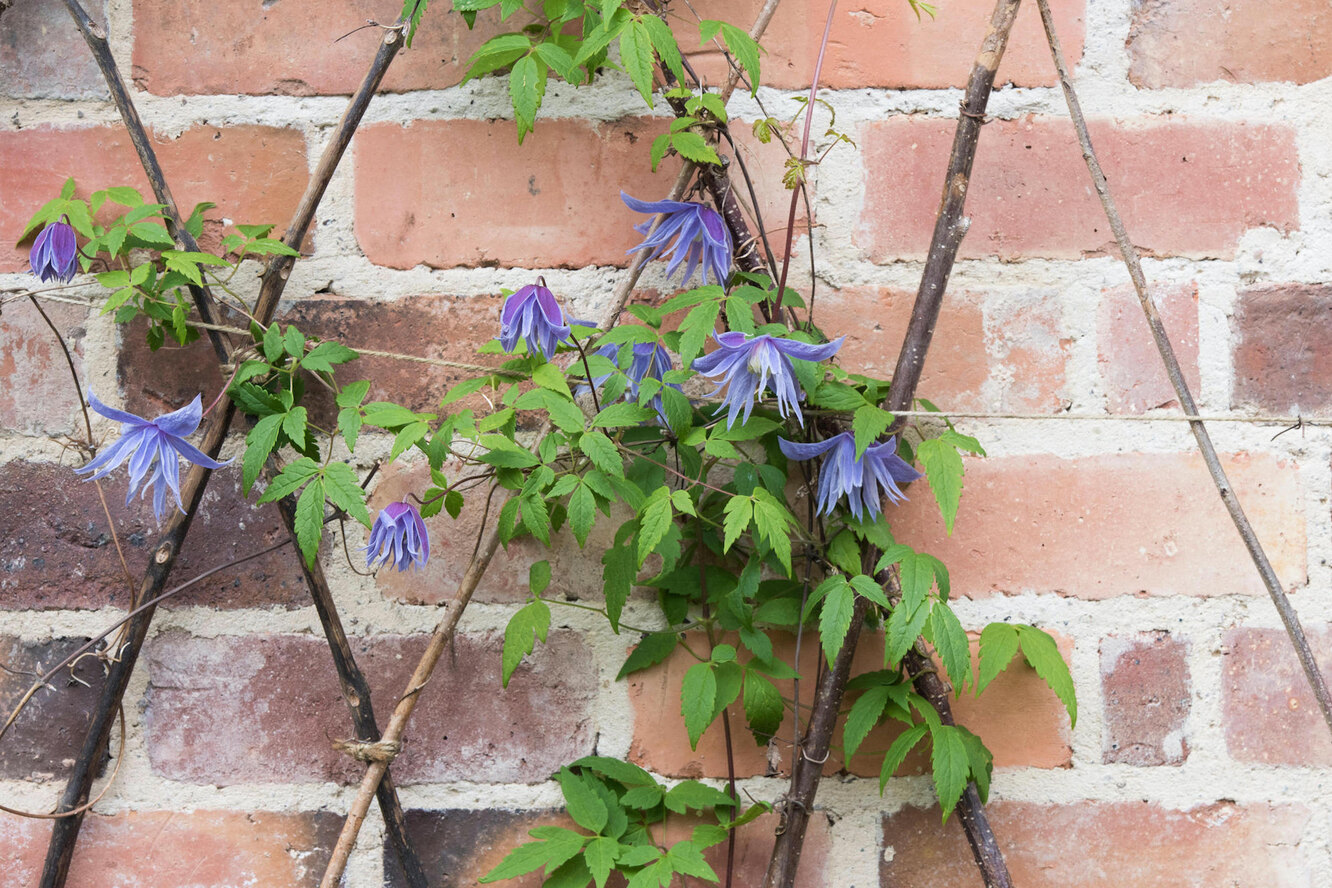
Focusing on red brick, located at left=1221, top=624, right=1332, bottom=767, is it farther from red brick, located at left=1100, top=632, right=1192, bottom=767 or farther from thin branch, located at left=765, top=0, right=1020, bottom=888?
thin branch, located at left=765, top=0, right=1020, bottom=888

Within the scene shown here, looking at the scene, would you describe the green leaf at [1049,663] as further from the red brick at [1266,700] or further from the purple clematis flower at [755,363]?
the purple clematis flower at [755,363]

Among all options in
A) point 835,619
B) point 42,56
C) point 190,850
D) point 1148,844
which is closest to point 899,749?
point 835,619

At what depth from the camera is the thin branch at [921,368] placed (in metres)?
0.71

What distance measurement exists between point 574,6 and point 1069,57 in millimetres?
420

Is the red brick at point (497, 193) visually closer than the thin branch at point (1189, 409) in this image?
No

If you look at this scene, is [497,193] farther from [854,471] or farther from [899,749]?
[899,749]

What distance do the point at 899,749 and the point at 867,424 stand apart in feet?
0.88

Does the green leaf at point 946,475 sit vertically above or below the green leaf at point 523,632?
above

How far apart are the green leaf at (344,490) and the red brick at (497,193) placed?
226 millimetres

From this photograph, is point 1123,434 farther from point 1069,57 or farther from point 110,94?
point 110,94

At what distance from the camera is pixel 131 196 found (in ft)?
2.50

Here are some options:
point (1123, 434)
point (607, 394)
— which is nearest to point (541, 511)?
point (607, 394)

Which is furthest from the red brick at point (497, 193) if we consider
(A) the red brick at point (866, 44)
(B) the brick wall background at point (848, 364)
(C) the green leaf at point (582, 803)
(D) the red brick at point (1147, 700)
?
(D) the red brick at point (1147, 700)

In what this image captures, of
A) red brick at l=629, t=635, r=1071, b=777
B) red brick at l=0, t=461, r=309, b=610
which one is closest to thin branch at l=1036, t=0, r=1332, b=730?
red brick at l=629, t=635, r=1071, b=777
